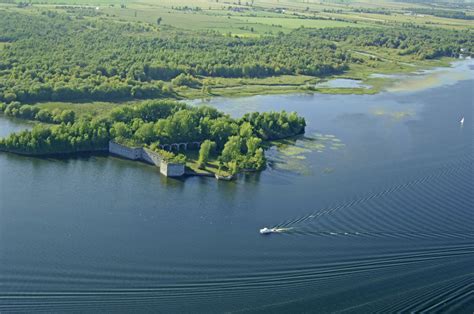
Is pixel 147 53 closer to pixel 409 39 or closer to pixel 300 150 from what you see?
pixel 300 150

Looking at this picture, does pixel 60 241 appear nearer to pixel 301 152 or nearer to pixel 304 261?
pixel 304 261

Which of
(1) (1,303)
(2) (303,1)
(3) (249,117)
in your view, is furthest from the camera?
(2) (303,1)

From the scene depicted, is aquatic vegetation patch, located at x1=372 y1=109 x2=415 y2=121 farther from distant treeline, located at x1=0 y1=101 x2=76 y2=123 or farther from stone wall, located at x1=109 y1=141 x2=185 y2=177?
distant treeline, located at x1=0 y1=101 x2=76 y2=123

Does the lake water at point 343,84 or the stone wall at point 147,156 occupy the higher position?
the lake water at point 343,84

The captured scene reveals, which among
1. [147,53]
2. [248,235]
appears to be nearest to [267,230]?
[248,235]

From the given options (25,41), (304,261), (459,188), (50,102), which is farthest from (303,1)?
(304,261)

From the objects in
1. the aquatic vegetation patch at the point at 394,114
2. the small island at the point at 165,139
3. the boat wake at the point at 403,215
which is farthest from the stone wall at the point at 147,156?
the aquatic vegetation patch at the point at 394,114

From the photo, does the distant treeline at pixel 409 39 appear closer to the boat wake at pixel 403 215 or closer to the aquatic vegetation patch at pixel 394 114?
the aquatic vegetation patch at pixel 394 114
